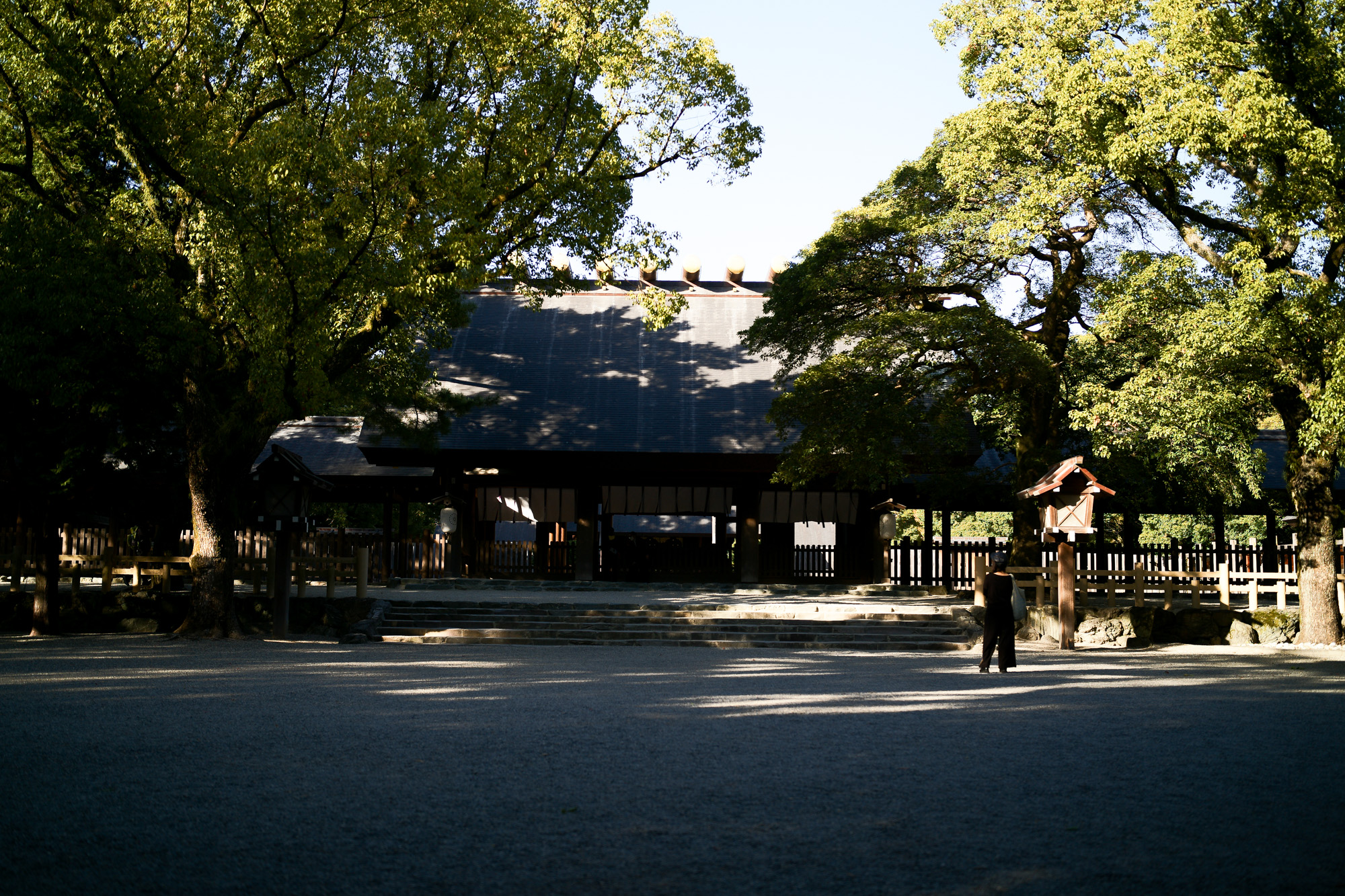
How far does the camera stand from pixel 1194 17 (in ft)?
44.3

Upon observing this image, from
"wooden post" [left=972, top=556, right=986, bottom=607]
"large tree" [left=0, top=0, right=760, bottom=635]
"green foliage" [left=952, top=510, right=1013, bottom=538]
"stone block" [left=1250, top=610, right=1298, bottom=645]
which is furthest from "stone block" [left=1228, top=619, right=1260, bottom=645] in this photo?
"green foliage" [left=952, top=510, right=1013, bottom=538]

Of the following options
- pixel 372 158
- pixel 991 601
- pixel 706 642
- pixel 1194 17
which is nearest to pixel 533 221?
pixel 372 158

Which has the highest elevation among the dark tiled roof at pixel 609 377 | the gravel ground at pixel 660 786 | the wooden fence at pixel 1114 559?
the dark tiled roof at pixel 609 377

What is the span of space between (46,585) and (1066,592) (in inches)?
604

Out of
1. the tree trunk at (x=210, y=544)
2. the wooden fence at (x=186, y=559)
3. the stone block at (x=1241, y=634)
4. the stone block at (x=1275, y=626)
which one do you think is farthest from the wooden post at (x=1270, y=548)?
the tree trunk at (x=210, y=544)

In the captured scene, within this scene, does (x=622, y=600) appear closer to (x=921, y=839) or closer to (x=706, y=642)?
(x=706, y=642)

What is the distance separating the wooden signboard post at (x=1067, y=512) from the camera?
47.3ft

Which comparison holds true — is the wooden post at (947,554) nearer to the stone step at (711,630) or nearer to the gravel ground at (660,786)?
the stone step at (711,630)

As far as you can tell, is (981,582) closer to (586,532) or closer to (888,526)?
(888,526)

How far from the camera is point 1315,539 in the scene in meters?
15.9

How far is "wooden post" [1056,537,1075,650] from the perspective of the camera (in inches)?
582

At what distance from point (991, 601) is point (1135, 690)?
75.3 inches

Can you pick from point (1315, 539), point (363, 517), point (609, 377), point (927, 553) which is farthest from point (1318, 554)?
point (363, 517)

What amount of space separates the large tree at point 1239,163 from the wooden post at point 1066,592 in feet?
7.73
